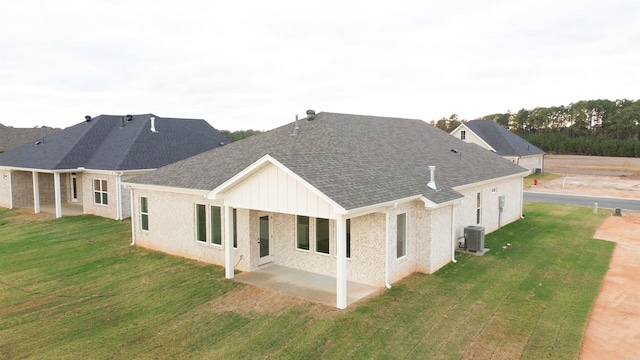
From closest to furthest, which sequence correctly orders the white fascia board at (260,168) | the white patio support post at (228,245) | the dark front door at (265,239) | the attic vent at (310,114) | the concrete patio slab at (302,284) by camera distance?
the white fascia board at (260,168) < the concrete patio slab at (302,284) < the white patio support post at (228,245) < the dark front door at (265,239) < the attic vent at (310,114)

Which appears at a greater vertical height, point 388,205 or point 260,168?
point 260,168

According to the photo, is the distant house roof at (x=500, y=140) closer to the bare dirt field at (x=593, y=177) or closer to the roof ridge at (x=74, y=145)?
the bare dirt field at (x=593, y=177)

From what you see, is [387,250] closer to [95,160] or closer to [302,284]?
[302,284]

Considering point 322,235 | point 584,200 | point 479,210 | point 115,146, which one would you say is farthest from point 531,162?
point 322,235

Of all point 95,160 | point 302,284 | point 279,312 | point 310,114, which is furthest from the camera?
point 95,160

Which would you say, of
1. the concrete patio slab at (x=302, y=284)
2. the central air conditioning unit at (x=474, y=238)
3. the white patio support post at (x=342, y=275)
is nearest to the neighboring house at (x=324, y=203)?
the white patio support post at (x=342, y=275)

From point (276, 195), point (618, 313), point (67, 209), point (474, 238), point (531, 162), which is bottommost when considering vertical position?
point (618, 313)

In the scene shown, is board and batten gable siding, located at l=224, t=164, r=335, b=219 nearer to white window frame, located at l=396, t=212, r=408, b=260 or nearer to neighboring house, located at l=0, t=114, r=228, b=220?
white window frame, located at l=396, t=212, r=408, b=260

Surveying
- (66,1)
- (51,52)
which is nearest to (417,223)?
(66,1)
